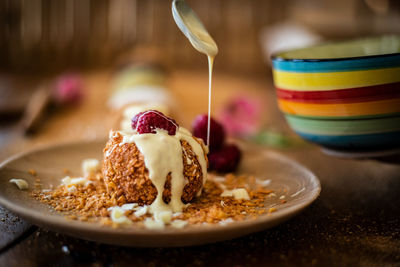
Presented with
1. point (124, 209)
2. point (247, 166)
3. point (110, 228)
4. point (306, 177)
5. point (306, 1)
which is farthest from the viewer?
point (306, 1)

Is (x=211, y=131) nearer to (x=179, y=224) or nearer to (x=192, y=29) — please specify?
(x=192, y=29)

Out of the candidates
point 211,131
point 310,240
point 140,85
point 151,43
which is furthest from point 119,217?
point 151,43

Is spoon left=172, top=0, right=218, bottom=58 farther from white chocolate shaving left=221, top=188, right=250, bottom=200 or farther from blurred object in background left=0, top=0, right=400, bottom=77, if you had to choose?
blurred object in background left=0, top=0, right=400, bottom=77

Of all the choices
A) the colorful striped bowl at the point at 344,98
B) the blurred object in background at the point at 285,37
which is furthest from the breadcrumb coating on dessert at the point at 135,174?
the blurred object in background at the point at 285,37

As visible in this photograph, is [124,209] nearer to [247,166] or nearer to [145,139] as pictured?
[145,139]

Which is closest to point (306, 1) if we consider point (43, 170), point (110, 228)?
point (43, 170)

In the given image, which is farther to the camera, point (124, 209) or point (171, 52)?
point (171, 52)

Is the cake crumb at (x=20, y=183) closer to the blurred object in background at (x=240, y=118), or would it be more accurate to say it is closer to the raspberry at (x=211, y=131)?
the raspberry at (x=211, y=131)
